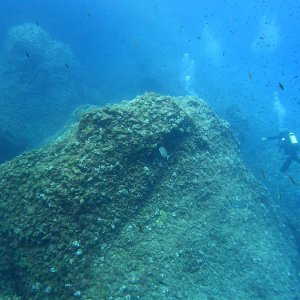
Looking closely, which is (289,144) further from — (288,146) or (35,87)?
(35,87)

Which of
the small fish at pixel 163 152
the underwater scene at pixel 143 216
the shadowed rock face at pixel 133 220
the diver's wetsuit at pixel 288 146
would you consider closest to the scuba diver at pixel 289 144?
the diver's wetsuit at pixel 288 146

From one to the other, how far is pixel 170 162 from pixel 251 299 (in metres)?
3.76

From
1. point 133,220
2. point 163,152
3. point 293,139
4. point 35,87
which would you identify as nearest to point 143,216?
point 133,220

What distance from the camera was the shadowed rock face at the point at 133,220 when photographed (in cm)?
536

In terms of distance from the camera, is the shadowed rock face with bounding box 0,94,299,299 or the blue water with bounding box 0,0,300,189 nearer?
the shadowed rock face with bounding box 0,94,299,299

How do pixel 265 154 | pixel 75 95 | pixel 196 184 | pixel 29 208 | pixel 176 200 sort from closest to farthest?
pixel 29 208, pixel 176 200, pixel 196 184, pixel 265 154, pixel 75 95

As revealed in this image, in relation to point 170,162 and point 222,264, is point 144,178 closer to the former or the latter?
point 170,162

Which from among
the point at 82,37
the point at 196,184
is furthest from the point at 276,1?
the point at 196,184

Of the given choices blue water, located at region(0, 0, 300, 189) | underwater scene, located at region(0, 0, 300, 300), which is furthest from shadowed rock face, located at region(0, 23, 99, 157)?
underwater scene, located at region(0, 0, 300, 300)

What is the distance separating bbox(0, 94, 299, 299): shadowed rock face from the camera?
17.6 ft

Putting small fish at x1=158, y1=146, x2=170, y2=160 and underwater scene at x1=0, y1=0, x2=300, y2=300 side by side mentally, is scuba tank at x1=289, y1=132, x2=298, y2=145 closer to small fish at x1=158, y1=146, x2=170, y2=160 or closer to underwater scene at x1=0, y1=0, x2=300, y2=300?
underwater scene at x1=0, y1=0, x2=300, y2=300

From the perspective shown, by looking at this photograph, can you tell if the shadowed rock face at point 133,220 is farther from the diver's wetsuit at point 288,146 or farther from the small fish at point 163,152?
the diver's wetsuit at point 288,146

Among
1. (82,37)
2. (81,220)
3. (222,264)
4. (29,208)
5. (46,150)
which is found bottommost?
(29,208)

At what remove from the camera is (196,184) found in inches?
312
